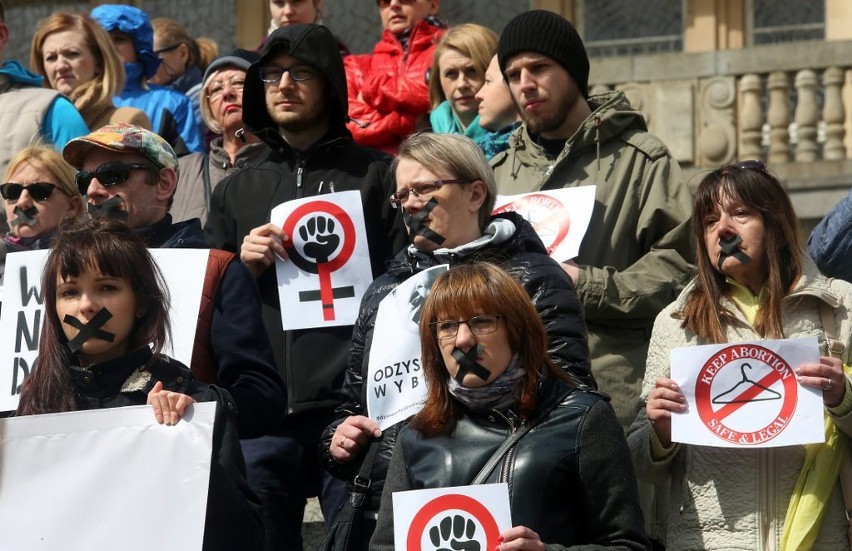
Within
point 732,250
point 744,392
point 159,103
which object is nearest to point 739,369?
point 744,392

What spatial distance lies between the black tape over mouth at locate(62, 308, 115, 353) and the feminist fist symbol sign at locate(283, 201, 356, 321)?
122 cm

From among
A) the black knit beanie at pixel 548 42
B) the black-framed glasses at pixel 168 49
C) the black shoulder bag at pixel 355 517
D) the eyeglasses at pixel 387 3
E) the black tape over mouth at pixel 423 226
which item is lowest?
the black shoulder bag at pixel 355 517

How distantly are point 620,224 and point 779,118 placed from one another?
24.7 feet

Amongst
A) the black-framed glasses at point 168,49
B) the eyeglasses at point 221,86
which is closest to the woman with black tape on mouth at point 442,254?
the eyeglasses at point 221,86

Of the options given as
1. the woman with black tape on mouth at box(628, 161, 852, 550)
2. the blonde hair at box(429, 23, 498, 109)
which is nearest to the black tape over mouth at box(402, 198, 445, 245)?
the woman with black tape on mouth at box(628, 161, 852, 550)

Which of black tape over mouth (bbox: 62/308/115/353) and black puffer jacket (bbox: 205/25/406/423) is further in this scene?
black puffer jacket (bbox: 205/25/406/423)

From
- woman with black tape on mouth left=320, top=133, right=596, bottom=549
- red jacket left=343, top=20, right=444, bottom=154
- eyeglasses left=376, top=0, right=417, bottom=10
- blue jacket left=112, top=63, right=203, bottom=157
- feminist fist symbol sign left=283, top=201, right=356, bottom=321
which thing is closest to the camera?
woman with black tape on mouth left=320, top=133, right=596, bottom=549

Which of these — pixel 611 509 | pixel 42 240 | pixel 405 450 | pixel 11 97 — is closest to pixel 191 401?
pixel 405 450

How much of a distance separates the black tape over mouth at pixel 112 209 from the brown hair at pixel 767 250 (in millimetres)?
2007

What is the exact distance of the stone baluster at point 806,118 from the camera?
14102 mm

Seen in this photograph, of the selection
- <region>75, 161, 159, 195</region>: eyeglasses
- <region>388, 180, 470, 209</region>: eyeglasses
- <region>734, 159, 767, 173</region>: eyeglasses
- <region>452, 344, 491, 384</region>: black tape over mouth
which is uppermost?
<region>75, 161, 159, 195</region>: eyeglasses

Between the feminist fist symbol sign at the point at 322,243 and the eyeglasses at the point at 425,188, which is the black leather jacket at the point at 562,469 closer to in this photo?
the eyeglasses at the point at 425,188

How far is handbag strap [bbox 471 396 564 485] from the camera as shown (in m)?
5.19

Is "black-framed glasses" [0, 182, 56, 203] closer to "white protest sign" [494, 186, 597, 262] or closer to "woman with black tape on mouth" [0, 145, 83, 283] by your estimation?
"woman with black tape on mouth" [0, 145, 83, 283]
